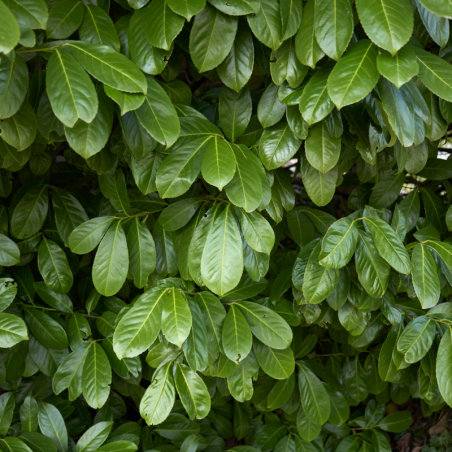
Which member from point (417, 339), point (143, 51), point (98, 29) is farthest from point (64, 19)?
point (417, 339)

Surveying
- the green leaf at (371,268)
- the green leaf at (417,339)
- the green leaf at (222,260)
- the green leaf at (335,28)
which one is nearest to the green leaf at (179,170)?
the green leaf at (222,260)

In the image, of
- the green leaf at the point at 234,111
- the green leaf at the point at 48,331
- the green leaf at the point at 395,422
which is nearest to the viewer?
the green leaf at the point at 234,111

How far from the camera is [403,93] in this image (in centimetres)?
95

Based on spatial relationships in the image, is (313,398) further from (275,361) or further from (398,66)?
(398,66)

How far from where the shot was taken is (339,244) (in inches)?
41.5

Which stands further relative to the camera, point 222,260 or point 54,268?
point 54,268

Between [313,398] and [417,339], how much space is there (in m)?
0.45

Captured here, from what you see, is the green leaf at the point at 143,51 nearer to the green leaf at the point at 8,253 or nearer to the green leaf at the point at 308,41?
the green leaf at the point at 308,41

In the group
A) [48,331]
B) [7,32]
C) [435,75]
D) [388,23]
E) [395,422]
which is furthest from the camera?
[395,422]

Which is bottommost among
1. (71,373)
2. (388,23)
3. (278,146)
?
(71,373)

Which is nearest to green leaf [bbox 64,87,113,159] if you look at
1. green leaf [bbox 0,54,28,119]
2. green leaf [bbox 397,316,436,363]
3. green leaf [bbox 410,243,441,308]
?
green leaf [bbox 0,54,28,119]

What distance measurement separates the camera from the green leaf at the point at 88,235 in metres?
1.14

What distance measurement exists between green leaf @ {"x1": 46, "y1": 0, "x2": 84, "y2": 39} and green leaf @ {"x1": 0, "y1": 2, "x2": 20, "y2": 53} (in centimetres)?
25

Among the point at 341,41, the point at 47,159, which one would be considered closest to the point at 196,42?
the point at 341,41
